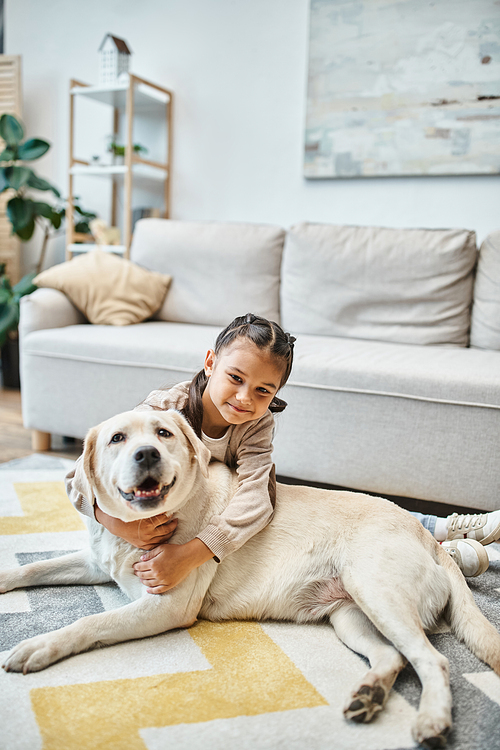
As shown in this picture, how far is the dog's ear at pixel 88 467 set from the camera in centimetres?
124

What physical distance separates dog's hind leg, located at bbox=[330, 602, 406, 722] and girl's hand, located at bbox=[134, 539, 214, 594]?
322mm

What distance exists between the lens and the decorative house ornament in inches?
149

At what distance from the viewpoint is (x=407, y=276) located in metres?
2.66

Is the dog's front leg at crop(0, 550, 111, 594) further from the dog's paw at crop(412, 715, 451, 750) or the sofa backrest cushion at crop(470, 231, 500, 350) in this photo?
the sofa backrest cushion at crop(470, 231, 500, 350)

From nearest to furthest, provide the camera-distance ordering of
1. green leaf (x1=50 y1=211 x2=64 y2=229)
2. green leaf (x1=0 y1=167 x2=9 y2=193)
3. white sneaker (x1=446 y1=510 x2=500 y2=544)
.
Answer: white sneaker (x1=446 y1=510 x2=500 y2=544), green leaf (x1=0 y1=167 x2=9 y2=193), green leaf (x1=50 y1=211 x2=64 y2=229)

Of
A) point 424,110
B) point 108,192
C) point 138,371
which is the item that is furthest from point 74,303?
point 424,110

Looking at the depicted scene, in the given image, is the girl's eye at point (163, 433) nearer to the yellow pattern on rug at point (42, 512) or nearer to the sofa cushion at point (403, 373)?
the yellow pattern on rug at point (42, 512)

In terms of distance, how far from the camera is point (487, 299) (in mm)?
2572

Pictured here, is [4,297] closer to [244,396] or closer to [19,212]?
[19,212]

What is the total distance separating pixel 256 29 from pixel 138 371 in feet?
8.34

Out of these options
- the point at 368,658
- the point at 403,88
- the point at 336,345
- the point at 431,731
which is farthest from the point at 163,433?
the point at 403,88

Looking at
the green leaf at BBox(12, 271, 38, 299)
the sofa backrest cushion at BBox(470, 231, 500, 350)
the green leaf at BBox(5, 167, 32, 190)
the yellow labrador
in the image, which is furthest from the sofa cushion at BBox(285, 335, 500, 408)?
the green leaf at BBox(5, 167, 32, 190)

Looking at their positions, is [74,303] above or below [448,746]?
above

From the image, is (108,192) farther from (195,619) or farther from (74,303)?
(195,619)
